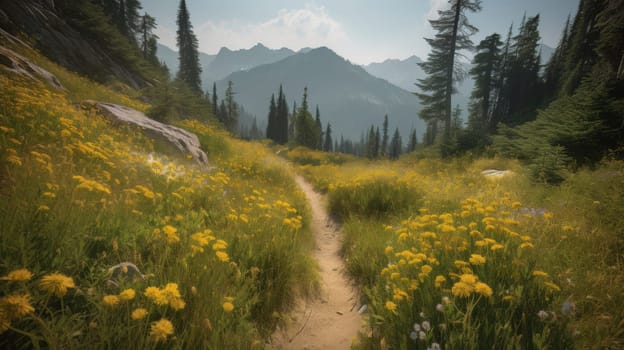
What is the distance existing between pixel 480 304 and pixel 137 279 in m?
2.73

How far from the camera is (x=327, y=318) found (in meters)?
2.93

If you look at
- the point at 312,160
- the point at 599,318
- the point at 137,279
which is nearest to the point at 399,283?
the point at 599,318

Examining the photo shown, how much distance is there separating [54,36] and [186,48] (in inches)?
933

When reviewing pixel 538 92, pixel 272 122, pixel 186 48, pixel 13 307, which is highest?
pixel 186 48

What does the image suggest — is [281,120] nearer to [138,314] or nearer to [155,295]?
[155,295]

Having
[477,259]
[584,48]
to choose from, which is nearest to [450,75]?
[584,48]

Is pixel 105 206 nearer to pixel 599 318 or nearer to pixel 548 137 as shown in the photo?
pixel 599 318

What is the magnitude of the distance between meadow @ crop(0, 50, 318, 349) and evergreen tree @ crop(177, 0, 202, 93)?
36.6 meters

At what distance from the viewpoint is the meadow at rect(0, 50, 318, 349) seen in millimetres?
1298

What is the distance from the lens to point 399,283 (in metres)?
2.30

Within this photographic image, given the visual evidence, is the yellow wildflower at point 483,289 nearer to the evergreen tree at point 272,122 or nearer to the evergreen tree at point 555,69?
the evergreen tree at point 555,69

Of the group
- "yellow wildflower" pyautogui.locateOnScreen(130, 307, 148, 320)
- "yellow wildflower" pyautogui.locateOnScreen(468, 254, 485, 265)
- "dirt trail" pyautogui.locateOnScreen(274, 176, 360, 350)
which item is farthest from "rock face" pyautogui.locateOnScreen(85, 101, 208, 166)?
"yellow wildflower" pyautogui.locateOnScreen(468, 254, 485, 265)

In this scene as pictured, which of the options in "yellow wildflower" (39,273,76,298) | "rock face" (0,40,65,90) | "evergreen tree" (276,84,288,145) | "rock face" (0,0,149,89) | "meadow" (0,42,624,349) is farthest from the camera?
"evergreen tree" (276,84,288,145)

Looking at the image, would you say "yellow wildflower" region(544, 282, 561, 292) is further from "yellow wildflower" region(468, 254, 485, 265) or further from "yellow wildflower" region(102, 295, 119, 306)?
"yellow wildflower" region(102, 295, 119, 306)
